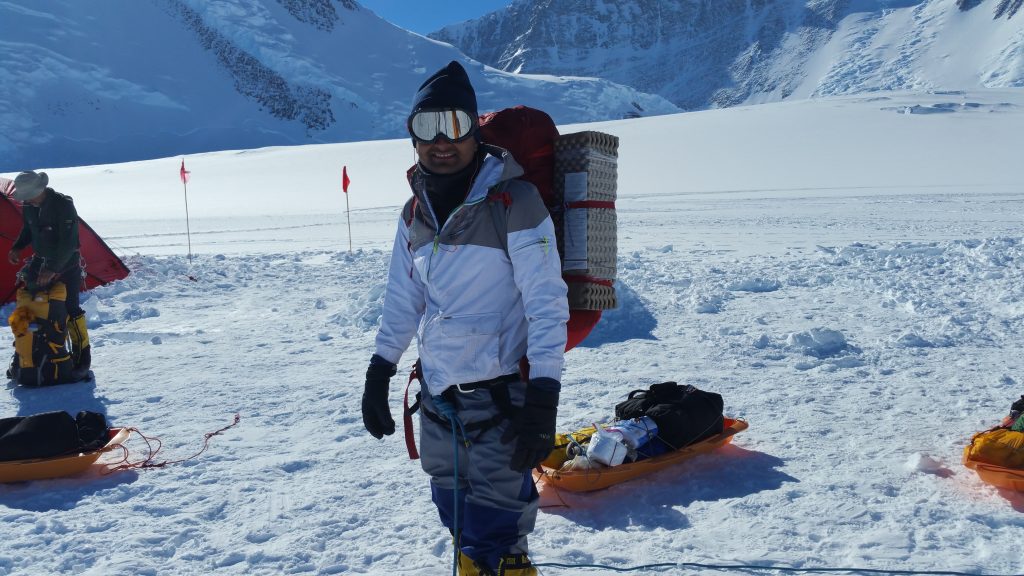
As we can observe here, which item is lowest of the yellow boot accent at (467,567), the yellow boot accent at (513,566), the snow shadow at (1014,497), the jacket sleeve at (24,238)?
A: the snow shadow at (1014,497)

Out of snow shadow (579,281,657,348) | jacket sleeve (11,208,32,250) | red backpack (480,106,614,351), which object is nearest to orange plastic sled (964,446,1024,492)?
red backpack (480,106,614,351)

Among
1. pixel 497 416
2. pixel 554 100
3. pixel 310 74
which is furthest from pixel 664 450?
pixel 310 74

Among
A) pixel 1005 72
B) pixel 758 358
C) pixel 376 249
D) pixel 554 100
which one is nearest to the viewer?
pixel 758 358

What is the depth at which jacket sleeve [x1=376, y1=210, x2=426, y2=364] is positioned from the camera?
2.69 meters

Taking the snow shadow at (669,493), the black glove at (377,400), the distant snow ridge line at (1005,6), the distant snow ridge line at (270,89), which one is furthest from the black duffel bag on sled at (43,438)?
the distant snow ridge line at (1005,6)

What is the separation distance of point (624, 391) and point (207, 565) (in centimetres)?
304

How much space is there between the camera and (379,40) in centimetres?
10894

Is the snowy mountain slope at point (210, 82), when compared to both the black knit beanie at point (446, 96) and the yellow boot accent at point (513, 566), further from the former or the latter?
the yellow boot accent at point (513, 566)

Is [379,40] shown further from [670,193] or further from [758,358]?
[758,358]

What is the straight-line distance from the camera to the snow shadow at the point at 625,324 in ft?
22.8

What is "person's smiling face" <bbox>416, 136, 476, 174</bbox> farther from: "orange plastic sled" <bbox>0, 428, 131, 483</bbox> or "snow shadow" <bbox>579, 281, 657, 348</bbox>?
"snow shadow" <bbox>579, 281, 657, 348</bbox>

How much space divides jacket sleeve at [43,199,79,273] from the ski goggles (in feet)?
14.0

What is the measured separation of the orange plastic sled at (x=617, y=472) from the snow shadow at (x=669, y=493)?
0.11 feet

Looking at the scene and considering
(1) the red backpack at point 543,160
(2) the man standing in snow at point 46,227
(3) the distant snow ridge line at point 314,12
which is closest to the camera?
(1) the red backpack at point 543,160
